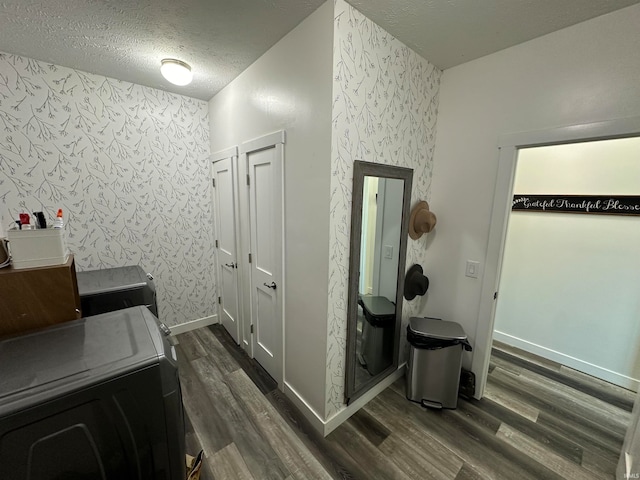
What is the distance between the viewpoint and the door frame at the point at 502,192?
A: 1.42 m

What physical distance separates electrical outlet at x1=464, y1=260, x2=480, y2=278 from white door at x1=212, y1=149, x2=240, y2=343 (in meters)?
2.20

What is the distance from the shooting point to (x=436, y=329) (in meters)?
2.01

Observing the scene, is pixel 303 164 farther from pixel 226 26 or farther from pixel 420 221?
pixel 420 221

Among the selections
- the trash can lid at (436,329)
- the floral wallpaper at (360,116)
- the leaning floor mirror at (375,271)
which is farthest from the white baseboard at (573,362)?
the floral wallpaper at (360,116)

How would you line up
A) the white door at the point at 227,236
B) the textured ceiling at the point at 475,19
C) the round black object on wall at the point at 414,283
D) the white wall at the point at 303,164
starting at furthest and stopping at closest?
1. the white door at the point at 227,236
2. the round black object on wall at the point at 414,283
3. the white wall at the point at 303,164
4. the textured ceiling at the point at 475,19

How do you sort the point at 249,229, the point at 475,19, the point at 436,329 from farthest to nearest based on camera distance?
the point at 249,229, the point at 436,329, the point at 475,19

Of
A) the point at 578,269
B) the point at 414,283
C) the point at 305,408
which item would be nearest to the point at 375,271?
the point at 414,283

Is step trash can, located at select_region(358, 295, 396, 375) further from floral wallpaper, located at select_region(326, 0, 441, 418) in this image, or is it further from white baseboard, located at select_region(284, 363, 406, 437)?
floral wallpaper, located at select_region(326, 0, 441, 418)

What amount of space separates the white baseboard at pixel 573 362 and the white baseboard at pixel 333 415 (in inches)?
66.2

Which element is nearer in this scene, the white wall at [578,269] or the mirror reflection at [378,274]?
the mirror reflection at [378,274]

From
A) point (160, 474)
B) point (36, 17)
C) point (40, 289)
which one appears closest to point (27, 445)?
point (160, 474)

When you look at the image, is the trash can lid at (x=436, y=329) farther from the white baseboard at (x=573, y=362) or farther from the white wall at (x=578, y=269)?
the white baseboard at (x=573, y=362)

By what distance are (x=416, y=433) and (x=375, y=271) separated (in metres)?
1.18

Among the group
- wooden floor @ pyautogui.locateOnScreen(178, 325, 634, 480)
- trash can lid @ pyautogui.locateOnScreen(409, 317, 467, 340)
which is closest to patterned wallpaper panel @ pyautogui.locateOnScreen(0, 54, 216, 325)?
wooden floor @ pyautogui.locateOnScreen(178, 325, 634, 480)
